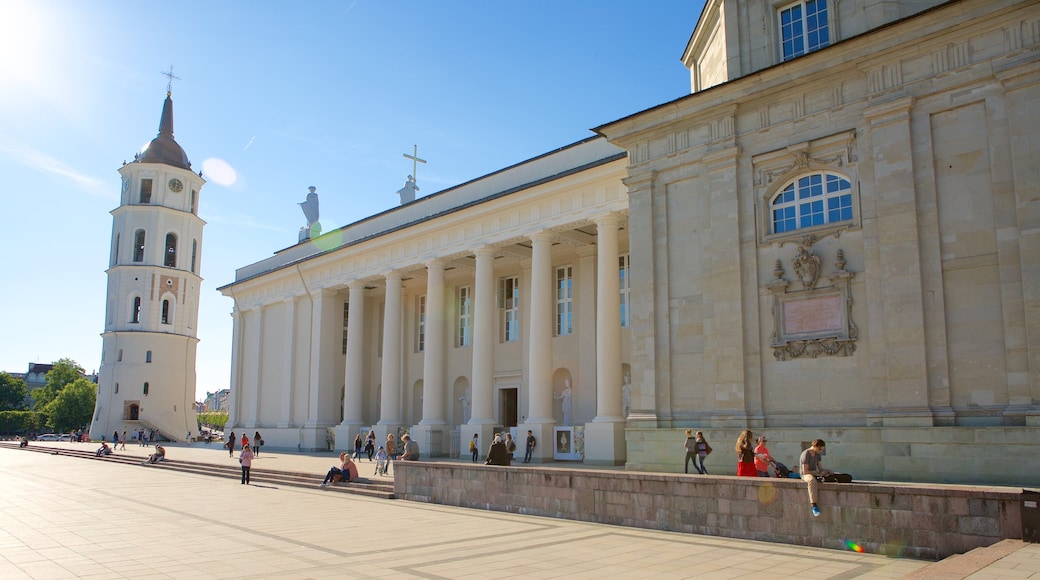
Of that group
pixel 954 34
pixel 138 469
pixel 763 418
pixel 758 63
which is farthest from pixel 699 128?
pixel 138 469

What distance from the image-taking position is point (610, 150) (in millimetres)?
27031

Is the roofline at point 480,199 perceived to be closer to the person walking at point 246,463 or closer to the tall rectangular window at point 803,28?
the tall rectangular window at point 803,28

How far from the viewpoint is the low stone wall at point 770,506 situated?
32.9 ft

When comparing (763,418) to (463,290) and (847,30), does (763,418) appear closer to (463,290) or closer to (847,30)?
(847,30)

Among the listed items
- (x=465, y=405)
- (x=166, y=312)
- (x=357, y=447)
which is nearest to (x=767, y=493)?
(x=357, y=447)

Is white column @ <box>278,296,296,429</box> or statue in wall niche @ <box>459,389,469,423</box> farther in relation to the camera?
white column @ <box>278,296,296,429</box>

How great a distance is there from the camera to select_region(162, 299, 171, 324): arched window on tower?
6819cm

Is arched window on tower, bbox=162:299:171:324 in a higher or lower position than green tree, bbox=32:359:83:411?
higher

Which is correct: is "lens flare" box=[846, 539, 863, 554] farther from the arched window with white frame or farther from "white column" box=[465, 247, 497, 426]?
"white column" box=[465, 247, 497, 426]

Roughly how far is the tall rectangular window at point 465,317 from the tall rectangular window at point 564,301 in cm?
625

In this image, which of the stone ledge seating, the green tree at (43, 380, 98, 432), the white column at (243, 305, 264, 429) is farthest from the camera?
the green tree at (43, 380, 98, 432)

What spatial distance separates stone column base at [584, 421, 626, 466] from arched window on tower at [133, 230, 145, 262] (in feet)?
181

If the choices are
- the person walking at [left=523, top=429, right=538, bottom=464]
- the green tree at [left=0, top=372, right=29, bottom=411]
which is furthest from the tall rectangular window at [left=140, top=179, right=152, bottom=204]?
the green tree at [left=0, top=372, right=29, bottom=411]

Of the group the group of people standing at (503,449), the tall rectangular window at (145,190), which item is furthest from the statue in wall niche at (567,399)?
the tall rectangular window at (145,190)
